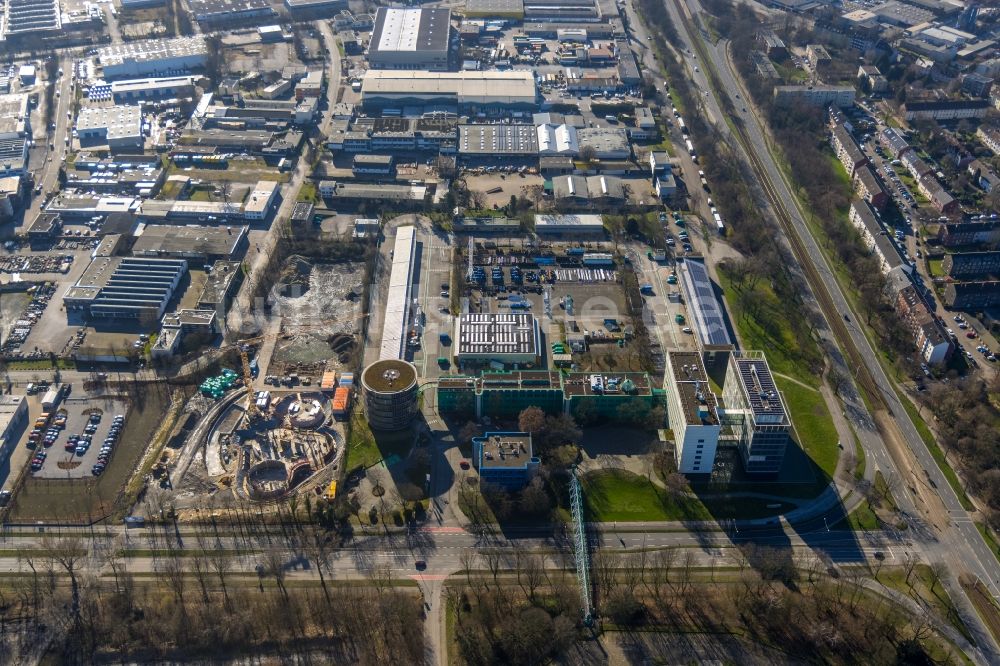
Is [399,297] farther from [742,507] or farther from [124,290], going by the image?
[742,507]

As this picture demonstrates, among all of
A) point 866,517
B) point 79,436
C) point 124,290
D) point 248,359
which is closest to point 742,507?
point 866,517

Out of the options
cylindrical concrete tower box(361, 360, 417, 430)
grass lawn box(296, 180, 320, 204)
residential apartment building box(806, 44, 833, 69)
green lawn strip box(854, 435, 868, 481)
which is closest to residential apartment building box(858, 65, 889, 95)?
residential apartment building box(806, 44, 833, 69)

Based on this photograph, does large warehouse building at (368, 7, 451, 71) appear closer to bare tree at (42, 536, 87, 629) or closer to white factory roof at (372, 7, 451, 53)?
white factory roof at (372, 7, 451, 53)

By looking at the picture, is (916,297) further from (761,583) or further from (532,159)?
(532,159)

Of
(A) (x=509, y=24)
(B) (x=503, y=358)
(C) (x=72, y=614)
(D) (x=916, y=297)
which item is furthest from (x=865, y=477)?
(A) (x=509, y=24)

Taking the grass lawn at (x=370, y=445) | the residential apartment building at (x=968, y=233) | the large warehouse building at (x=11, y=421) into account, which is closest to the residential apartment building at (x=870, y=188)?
the residential apartment building at (x=968, y=233)

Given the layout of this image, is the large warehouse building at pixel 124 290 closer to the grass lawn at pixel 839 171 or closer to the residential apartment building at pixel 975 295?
the residential apartment building at pixel 975 295
